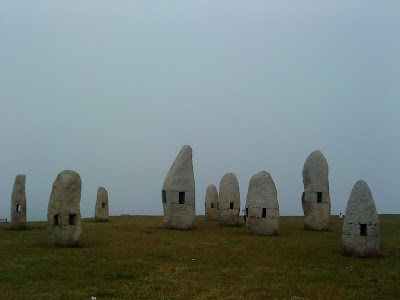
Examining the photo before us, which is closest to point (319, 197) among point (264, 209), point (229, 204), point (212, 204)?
point (264, 209)

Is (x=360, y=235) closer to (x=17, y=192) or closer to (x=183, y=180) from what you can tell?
(x=183, y=180)

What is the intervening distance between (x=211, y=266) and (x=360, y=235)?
6.81m

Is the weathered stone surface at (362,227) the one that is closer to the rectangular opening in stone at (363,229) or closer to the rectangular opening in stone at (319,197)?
the rectangular opening in stone at (363,229)

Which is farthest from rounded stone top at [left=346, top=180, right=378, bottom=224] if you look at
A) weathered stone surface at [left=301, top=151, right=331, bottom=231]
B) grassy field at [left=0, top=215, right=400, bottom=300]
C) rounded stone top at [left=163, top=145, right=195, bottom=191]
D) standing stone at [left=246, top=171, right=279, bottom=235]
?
rounded stone top at [left=163, top=145, right=195, bottom=191]

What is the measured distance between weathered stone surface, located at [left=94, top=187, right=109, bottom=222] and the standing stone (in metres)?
14.2

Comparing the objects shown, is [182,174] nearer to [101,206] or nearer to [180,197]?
[180,197]

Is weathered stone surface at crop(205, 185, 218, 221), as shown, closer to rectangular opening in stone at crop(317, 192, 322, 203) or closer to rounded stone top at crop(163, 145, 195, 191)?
rounded stone top at crop(163, 145, 195, 191)

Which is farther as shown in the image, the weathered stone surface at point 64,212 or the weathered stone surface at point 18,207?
the weathered stone surface at point 18,207

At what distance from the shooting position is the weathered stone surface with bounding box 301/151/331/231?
2556 centimetres

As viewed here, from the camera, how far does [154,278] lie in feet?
39.1

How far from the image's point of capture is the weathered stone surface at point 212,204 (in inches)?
1347

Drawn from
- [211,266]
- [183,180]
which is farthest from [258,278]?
[183,180]

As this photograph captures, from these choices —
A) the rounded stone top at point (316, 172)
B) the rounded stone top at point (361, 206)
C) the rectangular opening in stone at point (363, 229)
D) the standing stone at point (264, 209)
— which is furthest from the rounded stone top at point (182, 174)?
the rectangular opening in stone at point (363, 229)

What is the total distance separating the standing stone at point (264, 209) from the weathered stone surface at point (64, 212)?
10.4 metres
